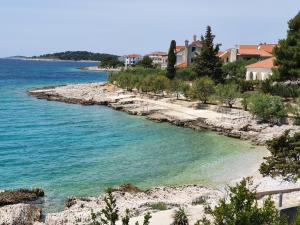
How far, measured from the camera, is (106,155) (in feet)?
114

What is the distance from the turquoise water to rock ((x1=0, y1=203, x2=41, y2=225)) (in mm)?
1857

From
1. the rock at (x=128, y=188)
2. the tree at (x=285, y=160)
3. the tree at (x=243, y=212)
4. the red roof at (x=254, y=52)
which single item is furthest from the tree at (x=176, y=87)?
the tree at (x=243, y=212)

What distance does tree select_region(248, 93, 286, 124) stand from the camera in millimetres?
42756

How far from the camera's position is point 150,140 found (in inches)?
1587

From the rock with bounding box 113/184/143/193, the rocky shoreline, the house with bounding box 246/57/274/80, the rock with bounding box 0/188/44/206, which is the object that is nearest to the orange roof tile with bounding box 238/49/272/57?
the house with bounding box 246/57/274/80

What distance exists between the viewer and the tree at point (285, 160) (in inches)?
852

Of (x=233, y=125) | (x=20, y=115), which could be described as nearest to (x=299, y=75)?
(x=233, y=125)

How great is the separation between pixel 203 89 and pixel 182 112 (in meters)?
5.46

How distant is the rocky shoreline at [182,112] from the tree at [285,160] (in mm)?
14017

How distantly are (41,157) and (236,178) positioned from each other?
1559cm

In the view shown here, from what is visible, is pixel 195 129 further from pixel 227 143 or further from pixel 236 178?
pixel 236 178

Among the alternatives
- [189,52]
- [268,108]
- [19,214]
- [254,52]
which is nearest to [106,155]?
[19,214]

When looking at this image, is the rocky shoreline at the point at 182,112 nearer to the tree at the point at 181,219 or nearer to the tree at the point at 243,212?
the tree at the point at 181,219

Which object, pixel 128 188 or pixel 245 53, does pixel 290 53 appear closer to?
pixel 128 188
